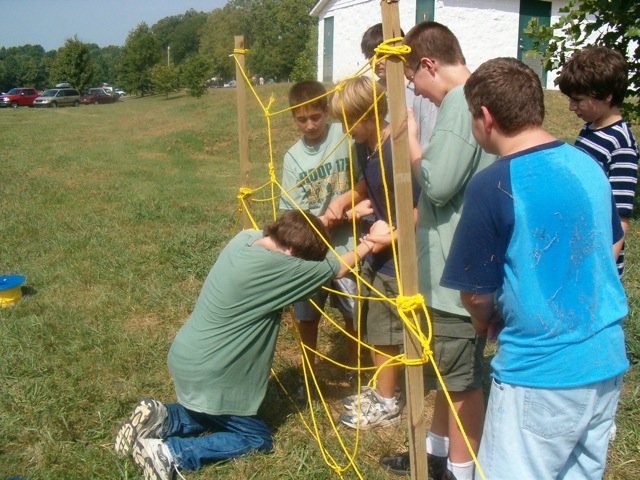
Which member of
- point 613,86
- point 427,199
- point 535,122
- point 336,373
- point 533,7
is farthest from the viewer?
point 533,7

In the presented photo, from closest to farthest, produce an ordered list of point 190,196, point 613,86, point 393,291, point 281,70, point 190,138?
point 613,86 → point 393,291 → point 190,196 → point 190,138 → point 281,70

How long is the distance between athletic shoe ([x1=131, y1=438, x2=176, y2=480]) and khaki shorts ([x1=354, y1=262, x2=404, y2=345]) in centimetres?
100

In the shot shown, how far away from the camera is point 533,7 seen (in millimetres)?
17250

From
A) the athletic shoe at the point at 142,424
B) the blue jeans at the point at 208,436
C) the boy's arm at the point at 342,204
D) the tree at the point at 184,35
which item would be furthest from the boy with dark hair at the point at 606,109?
the tree at the point at 184,35

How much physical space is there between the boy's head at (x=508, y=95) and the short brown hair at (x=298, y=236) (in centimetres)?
116

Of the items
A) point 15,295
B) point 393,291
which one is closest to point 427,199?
point 393,291

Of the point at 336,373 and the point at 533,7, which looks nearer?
the point at 336,373

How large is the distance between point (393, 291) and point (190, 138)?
525 inches

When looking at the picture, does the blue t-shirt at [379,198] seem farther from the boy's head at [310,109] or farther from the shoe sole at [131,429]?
the shoe sole at [131,429]

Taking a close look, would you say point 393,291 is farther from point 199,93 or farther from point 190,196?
point 199,93

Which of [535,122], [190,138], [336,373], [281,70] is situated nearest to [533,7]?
[190,138]

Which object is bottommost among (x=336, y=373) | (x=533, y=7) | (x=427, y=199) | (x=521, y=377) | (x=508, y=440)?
(x=336, y=373)

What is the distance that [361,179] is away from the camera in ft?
10.2

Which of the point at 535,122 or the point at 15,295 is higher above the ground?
the point at 535,122
